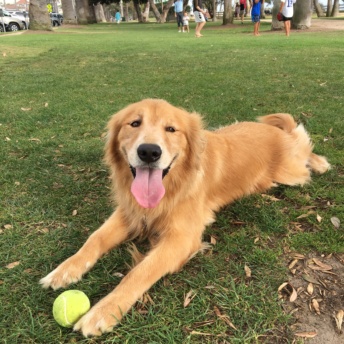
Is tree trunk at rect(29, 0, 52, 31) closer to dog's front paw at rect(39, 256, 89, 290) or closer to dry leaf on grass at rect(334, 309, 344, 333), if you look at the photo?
dog's front paw at rect(39, 256, 89, 290)

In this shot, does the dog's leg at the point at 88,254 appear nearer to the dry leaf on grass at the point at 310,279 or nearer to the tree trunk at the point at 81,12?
the dry leaf on grass at the point at 310,279

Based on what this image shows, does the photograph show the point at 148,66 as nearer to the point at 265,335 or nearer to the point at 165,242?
the point at 165,242

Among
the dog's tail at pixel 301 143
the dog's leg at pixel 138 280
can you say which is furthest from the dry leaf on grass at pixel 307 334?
the dog's tail at pixel 301 143

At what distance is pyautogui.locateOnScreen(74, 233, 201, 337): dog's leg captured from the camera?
2.21 m

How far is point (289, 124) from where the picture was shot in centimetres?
462

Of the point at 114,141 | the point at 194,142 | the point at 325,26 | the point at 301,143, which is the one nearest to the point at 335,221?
the point at 301,143

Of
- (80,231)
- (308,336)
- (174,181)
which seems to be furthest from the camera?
(80,231)

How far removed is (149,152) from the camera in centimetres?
258

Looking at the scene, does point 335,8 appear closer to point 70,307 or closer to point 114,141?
point 114,141

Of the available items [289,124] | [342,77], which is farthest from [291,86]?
[289,124]

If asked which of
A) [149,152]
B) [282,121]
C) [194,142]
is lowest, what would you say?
[282,121]

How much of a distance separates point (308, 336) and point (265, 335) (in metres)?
0.27

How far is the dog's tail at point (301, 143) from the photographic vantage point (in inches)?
171

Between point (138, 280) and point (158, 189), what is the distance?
0.74 m
